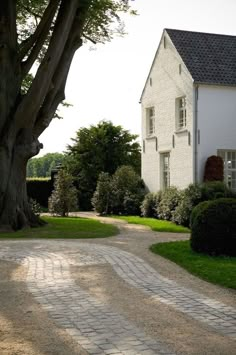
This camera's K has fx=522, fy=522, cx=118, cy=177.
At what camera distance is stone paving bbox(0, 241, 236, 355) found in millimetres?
5680

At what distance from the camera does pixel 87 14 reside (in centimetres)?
2017

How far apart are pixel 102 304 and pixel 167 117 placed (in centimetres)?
2095

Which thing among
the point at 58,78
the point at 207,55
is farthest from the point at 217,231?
the point at 207,55

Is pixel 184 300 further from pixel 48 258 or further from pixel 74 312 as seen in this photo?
pixel 48 258

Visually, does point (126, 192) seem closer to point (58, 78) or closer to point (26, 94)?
point (58, 78)

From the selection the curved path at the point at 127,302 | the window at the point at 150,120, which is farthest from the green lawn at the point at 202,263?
the window at the point at 150,120

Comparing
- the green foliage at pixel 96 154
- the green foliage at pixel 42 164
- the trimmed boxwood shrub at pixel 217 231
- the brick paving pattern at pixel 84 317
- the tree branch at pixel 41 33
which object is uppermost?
the green foliage at pixel 42 164

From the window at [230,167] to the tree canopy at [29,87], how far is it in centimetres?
923

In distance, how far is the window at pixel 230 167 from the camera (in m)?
25.8

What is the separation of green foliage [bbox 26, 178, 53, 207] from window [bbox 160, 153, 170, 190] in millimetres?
10415

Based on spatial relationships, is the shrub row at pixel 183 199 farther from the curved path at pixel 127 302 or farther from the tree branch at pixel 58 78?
the curved path at pixel 127 302

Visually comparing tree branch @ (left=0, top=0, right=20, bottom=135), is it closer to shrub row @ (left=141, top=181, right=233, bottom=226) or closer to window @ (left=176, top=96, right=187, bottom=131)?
shrub row @ (left=141, top=181, right=233, bottom=226)

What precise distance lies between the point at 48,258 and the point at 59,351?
612 cm

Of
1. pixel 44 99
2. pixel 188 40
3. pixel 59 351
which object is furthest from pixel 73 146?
pixel 59 351
